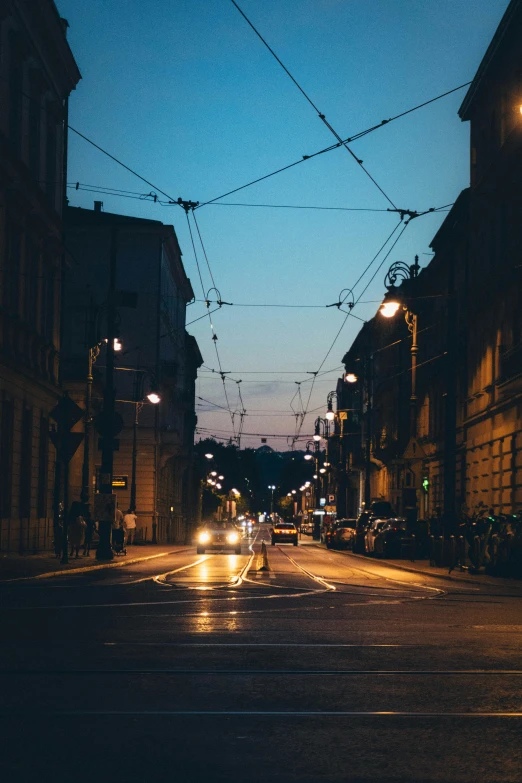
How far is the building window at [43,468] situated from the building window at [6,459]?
435cm

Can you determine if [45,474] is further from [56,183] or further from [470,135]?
[470,135]

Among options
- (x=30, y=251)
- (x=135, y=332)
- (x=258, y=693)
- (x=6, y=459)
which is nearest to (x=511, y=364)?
(x=6, y=459)

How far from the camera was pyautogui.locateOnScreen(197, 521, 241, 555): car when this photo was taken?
51062 mm

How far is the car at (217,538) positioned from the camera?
51062 mm

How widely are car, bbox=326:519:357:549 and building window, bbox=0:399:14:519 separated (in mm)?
28172

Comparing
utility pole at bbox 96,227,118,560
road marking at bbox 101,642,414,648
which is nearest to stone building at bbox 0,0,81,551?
utility pole at bbox 96,227,118,560

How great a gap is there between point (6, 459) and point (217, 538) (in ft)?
66.0

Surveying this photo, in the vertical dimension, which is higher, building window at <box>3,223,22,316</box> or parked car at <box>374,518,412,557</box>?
building window at <box>3,223,22,316</box>

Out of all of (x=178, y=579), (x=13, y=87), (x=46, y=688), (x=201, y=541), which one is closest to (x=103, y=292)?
(x=201, y=541)

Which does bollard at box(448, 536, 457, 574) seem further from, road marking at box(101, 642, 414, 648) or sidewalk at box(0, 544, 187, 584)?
road marking at box(101, 642, 414, 648)

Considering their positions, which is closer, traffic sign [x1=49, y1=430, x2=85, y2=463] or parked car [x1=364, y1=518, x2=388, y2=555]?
traffic sign [x1=49, y1=430, x2=85, y2=463]

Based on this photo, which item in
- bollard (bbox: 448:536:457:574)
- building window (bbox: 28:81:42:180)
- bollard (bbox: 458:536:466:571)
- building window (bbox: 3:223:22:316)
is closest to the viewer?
bollard (bbox: 458:536:466:571)

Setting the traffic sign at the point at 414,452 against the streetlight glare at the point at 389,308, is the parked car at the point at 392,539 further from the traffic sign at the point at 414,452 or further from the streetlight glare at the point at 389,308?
the streetlight glare at the point at 389,308

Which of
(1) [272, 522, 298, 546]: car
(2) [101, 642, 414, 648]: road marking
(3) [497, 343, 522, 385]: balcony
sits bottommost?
(1) [272, 522, 298, 546]: car
